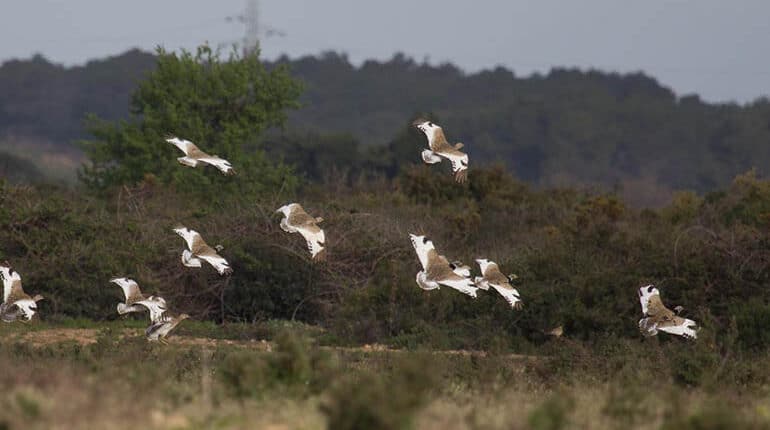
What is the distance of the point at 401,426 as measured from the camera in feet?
26.9

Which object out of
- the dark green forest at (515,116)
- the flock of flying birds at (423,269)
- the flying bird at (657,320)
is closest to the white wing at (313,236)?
the flock of flying birds at (423,269)

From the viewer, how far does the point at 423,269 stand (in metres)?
17.7

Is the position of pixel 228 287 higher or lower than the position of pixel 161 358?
lower

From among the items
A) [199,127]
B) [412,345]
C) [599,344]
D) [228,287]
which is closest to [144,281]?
[228,287]

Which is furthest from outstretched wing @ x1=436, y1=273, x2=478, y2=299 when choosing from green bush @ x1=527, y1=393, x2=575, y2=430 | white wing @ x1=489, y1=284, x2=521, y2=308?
green bush @ x1=527, y1=393, x2=575, y2=430

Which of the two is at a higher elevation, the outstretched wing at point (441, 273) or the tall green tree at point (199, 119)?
the outstretched wing at point (441, 273)

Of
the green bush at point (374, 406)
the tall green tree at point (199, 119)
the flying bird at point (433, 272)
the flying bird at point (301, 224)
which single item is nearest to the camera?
the green bush at point (374, 406)

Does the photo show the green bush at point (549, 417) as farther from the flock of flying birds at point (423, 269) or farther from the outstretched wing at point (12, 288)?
the outstretched wing at point (12, 288)

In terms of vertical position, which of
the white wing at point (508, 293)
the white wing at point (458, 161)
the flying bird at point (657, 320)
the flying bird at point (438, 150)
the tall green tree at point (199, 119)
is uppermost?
the flying bird at point (438, 150)

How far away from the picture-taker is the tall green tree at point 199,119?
40.6 metres

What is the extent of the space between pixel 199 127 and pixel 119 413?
3304cm

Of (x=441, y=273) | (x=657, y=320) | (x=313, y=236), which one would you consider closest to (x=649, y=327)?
(x=657, y=320)

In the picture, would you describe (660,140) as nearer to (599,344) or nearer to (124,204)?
(124,204)

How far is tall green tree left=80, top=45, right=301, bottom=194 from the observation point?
4059cm
